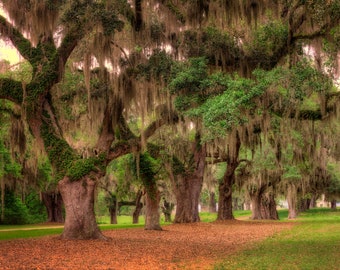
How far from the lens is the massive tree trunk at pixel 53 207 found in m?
37.7

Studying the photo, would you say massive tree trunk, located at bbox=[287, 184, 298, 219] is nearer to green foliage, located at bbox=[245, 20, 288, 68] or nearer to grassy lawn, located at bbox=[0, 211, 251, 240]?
grassy lawn, located at bbox=[0, 211, 251, 240]

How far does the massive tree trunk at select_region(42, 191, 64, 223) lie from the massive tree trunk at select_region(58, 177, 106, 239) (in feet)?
73.4

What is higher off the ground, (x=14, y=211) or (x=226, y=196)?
(x=226, y=196)

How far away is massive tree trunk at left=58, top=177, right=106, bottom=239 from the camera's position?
51.0ft

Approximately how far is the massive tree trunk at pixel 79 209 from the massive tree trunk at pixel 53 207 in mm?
22362

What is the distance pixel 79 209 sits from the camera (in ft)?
51.4

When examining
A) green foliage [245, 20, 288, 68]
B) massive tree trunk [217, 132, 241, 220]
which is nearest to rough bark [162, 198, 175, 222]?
massive tree trunk [217, 132, 241, 220]

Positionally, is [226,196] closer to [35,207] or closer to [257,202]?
[257,202]

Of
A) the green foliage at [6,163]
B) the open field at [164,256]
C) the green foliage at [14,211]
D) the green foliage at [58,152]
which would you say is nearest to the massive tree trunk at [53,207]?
the green foliage at [14,211]

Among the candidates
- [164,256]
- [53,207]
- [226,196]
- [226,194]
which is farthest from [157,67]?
[53,207]

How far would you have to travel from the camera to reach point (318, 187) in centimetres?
3956

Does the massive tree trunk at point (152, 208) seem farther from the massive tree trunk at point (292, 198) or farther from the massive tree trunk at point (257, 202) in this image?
the massive tree trunk at point (292, 198)

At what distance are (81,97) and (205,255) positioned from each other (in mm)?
8267

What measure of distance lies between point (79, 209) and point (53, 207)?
23.6m
